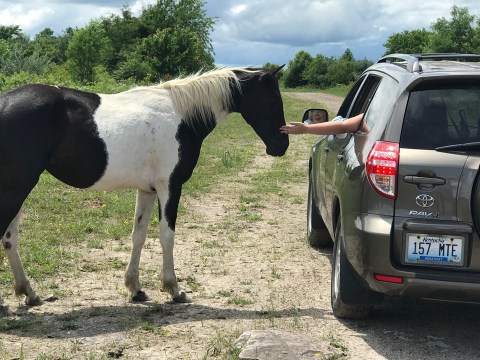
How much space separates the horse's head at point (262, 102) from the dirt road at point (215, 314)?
132 cm

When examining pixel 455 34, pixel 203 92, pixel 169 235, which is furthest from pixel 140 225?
pixel 455 34

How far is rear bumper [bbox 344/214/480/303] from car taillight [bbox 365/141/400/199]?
178 mm

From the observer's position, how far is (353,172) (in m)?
4.61

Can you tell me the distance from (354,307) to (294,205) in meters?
4.99

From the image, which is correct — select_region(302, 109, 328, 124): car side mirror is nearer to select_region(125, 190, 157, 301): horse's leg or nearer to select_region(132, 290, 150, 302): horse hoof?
select_region(125, 190, 157, 301): horse's leg

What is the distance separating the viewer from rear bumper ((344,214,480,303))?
4.07 metres

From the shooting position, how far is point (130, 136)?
5.31 m

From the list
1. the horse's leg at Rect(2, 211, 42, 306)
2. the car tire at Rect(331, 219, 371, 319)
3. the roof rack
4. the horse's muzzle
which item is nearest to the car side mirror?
the horse's muzzle

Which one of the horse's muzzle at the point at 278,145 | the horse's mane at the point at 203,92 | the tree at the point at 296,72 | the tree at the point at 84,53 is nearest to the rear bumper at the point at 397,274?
the horse's muzzle at the point at 278,145

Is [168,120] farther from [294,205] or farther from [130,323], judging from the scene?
[294,205]

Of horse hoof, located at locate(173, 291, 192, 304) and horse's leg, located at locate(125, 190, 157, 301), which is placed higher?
horse's leg, located at locate(125, 190, 157, 301)

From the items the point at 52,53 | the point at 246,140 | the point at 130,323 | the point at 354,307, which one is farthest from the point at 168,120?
the point at 52,53

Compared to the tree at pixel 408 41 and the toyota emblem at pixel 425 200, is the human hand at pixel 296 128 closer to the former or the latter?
the toyota emblem at pixel 425 200

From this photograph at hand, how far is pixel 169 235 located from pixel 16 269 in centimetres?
123
